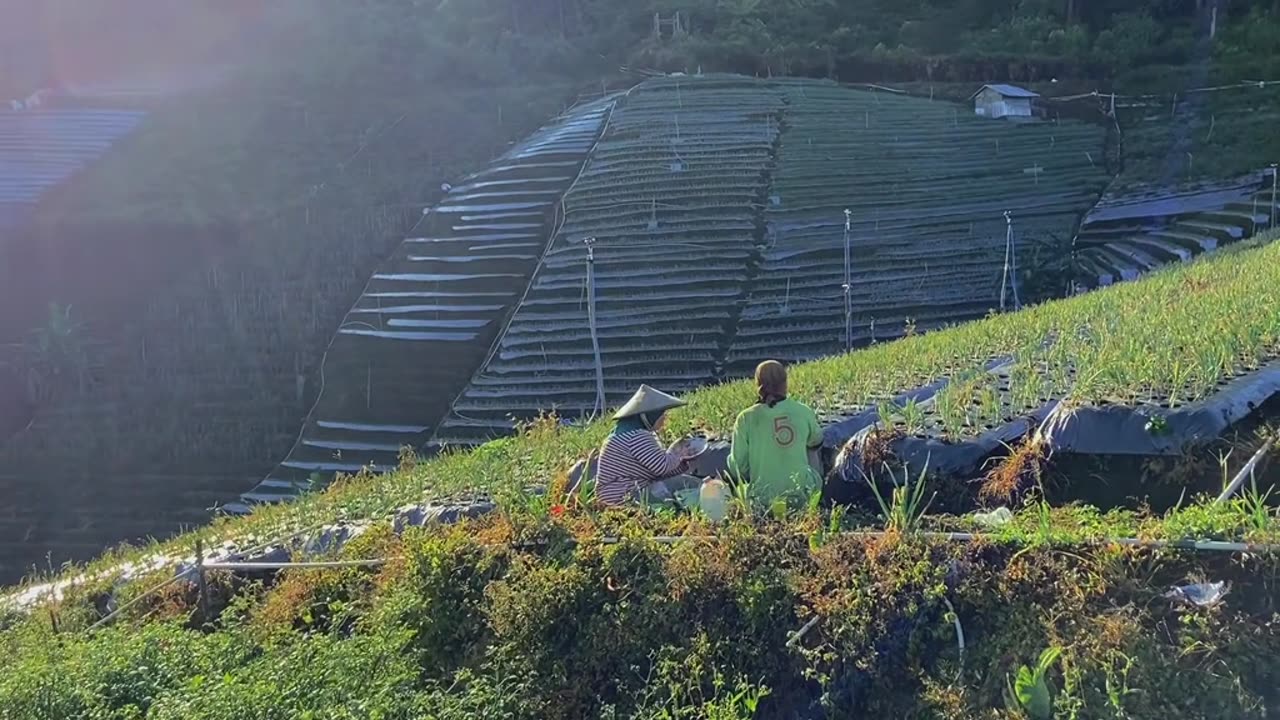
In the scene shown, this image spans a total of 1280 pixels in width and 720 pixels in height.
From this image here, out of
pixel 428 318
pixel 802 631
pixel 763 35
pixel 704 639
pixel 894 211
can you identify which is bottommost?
pixel 428 318

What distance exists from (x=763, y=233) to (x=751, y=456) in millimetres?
17658

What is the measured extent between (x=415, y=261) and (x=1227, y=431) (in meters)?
19.7

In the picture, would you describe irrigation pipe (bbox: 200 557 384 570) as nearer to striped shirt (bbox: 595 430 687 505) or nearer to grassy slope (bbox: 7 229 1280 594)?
grassy slope (bbox: 7 229 1280 594)

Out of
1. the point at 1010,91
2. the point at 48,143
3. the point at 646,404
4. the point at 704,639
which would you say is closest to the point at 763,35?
the point at 1010,91

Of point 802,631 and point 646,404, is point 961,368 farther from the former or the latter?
point 802,631

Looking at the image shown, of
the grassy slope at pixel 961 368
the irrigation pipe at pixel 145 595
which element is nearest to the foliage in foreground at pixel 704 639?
the irrigation pipe at pixel 145 595

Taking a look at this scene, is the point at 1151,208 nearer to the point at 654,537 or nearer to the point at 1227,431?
the point at 1227,431

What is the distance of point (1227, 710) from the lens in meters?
3.65

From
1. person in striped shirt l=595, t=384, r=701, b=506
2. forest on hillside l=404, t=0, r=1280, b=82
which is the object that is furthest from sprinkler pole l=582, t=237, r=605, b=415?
forest on hillside l=404, t=0, r=1280, b=82

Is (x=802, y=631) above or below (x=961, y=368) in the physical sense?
above

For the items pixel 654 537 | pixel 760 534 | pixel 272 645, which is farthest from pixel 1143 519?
pixel 272 645

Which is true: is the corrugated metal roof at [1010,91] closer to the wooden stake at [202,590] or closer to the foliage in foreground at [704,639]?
the foliage in foreground at [704,639]

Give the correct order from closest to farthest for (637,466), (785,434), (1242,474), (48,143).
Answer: (1242,474) → (785,434) → (637,466) → (48,143)

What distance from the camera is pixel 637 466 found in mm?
6105
